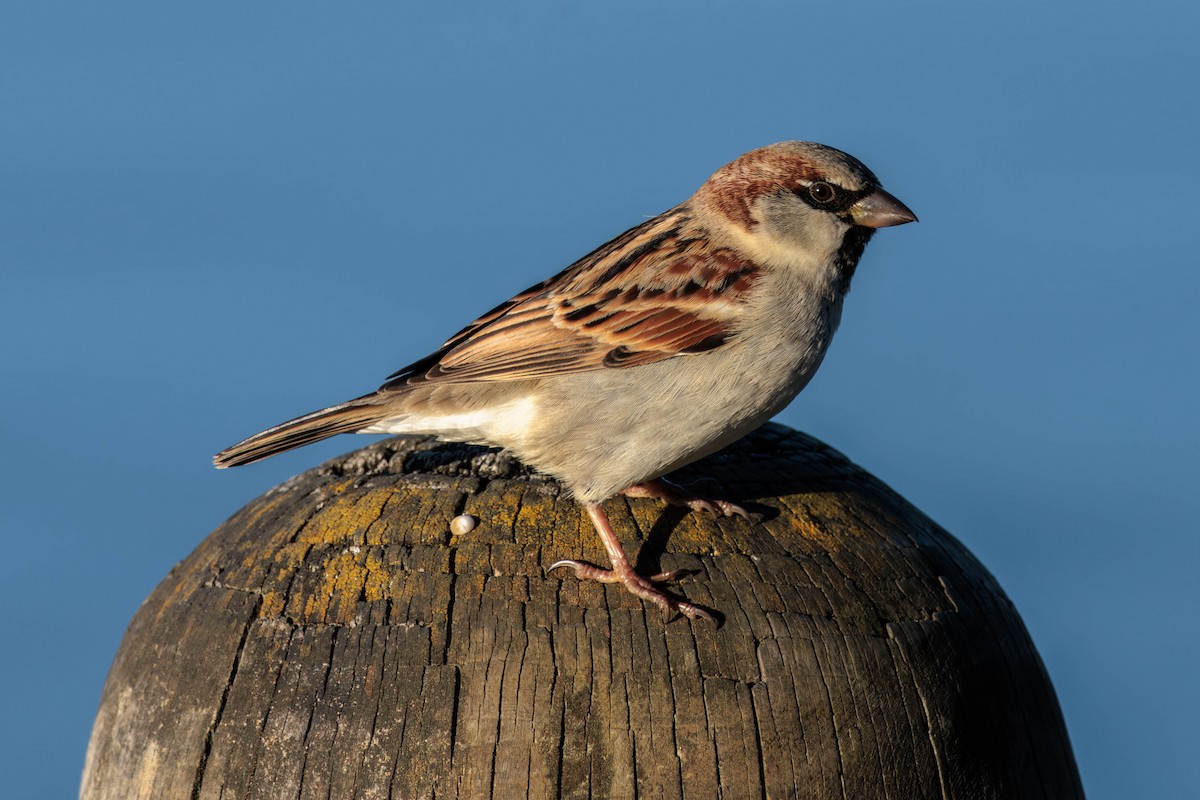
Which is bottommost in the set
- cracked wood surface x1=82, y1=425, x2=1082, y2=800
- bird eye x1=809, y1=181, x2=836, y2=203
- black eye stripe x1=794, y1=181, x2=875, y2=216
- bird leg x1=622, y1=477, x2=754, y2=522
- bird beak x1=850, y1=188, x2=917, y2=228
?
cracked wood surface x1=82, y1=425, x2=1082, y2=800

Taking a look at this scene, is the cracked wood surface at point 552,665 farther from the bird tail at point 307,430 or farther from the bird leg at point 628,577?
the bird tail at point 307,430

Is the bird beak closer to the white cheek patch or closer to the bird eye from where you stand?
the bird eye

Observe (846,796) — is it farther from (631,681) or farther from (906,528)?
(906,528)

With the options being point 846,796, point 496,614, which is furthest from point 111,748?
point 846,796

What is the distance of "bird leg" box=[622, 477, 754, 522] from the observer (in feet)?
11.8

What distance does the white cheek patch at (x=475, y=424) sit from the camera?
13.8 feet

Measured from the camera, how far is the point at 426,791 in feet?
9.30

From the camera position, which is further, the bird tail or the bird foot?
the bird tail

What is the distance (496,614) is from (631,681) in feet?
1.23

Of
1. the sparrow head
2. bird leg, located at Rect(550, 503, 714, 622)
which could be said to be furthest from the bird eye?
bird leg, located at Rect(550, 503, 714, 622)

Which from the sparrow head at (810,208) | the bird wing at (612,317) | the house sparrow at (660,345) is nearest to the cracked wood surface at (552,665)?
the house sparrow at (660,345)

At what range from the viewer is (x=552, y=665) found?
2922 mm

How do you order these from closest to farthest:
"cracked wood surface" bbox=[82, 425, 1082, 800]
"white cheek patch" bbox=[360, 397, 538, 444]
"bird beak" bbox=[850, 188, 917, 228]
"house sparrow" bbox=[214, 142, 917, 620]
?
"cracked wood surface" bbox=[82, 425, 1082, 800]
"house sparrow" bbox=[214, 142, 917, 620]
"white cheek patch" bbox=[360, 397, 538, 444]
"bird beak" bbox=[850, 188, 917, 228]

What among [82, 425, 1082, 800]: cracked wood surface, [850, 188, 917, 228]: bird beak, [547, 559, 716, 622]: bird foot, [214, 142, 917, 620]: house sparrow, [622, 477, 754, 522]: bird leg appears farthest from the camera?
[850, 188, 917, 228]: bird beak
